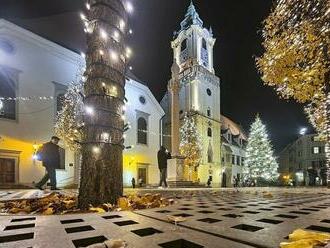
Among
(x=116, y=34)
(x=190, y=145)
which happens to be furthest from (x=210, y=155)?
(x=116, y=34)

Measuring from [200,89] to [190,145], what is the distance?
1012 centimetres

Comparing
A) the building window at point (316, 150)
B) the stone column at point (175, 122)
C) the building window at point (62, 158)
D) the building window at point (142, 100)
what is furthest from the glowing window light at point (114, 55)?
the building window at point (316, 150)

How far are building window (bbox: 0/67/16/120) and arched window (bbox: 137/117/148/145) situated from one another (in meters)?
11.6

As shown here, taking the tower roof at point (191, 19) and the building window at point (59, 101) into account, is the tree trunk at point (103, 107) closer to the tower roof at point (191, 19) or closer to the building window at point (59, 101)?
the building window at point (59, 101)

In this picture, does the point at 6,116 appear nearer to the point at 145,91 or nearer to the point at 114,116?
the point at 145,91

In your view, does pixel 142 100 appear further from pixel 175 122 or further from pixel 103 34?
pixel 103 34

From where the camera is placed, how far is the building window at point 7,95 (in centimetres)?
1725

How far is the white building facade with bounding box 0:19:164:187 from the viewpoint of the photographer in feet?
55.7

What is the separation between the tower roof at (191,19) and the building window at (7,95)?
3006 cm

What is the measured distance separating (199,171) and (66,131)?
22916 millimetres

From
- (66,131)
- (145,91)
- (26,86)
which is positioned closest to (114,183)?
(66,131)

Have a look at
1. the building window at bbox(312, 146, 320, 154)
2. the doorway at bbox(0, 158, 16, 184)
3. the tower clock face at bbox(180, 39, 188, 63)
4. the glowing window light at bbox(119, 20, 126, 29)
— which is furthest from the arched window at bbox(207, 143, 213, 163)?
the glowing window light at bbox(119, 20, 126, 29)

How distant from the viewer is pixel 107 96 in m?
4.08

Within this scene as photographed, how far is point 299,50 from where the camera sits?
21.0 feet
